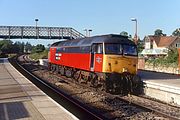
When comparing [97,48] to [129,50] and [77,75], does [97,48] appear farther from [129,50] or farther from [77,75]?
[77,75]

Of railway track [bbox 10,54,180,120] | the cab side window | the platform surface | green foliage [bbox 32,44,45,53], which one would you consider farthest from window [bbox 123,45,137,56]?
green foliage [bbox 32,44,45,53]

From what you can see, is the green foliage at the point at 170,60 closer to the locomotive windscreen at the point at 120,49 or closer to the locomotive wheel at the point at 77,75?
the locomotive wheel at the point at 77,75

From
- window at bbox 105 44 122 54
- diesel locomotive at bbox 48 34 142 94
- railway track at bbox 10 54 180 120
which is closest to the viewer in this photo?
railway track at bbox 10 54 180 120

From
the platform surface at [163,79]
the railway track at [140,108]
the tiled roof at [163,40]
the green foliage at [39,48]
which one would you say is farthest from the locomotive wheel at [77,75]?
the green foliage at [39,48]

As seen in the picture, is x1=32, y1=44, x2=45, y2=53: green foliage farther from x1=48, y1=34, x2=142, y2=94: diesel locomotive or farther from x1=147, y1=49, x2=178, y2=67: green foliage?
x1=48, y1=34, x2=142, y2=94: diesel locomotive

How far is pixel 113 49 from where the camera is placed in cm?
2119

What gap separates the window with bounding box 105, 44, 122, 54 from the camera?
21.0m

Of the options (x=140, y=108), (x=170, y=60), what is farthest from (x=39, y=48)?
(x=140, y=108)

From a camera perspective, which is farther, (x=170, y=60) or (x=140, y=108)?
(x=170, y=60)

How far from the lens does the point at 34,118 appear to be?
11656 millimetres

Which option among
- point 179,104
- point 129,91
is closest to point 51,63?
point 129,91

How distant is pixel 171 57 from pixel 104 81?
780 inches

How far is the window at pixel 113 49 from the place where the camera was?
21.0 metres

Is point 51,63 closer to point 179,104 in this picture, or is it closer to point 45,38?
point 179,104
